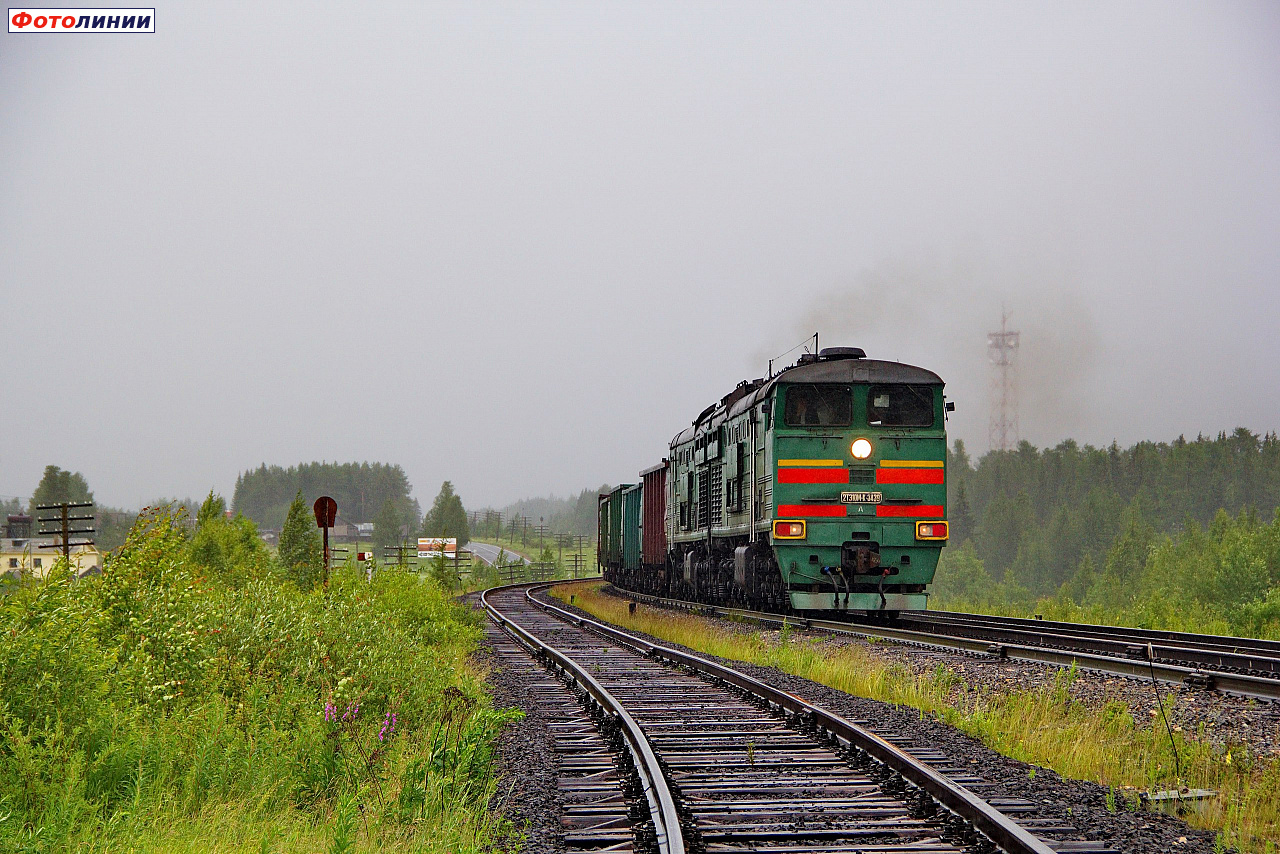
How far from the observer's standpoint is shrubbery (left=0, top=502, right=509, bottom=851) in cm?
505

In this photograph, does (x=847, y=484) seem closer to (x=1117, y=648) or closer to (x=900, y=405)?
(x=900, y=405)

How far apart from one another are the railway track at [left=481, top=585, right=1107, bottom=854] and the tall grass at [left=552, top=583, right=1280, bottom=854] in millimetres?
903

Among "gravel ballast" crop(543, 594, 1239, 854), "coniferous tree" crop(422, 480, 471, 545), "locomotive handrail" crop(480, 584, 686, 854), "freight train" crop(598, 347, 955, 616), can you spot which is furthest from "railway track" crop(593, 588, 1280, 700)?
"coniferous tree" crop(422, 480, 471, 545)

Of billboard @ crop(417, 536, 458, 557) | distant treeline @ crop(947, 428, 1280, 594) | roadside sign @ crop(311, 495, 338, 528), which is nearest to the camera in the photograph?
roadside sign @ crop(311, 495, 338, 528)

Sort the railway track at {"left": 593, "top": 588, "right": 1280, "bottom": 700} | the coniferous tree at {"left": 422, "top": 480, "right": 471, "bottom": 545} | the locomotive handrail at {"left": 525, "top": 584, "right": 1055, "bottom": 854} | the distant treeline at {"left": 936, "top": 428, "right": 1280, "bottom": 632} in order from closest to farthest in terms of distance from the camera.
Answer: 1. the locomotive handrail at {"left": 525, "top": 584, "right": 1055, "bottom": 854}
2. the railway track at {"left": 593, "top": 588, "right": 1280, "bottom": 700}
3. the distant treeline at {"left": 936, "top": 428, "right": 1280, "bottom": 632}
4. the coniferous tree at {"left": 422, "top": 480, "right": 471, "bottom": 545}

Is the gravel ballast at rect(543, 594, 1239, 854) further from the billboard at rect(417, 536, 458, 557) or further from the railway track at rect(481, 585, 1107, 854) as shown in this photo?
the billboard at rect(417, 536, 458, 557)

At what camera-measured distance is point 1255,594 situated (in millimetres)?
43312

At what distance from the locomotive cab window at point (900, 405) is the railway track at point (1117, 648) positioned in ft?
11.0

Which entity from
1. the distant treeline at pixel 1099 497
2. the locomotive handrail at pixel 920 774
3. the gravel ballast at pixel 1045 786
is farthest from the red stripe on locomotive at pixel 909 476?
the distant treeline at pixel 1099 497

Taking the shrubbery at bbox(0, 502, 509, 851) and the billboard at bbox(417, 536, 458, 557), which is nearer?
the shrubbery at bbox(0, 502, 509, 851)

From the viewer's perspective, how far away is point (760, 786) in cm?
612

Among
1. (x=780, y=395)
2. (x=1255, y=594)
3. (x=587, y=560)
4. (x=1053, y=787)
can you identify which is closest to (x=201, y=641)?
(x=1053, y=787)

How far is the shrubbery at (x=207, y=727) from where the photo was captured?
16.6 ft

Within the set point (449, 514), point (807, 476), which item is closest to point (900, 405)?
point (807, 476)
